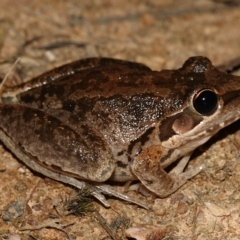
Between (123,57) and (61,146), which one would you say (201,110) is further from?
(123,57)

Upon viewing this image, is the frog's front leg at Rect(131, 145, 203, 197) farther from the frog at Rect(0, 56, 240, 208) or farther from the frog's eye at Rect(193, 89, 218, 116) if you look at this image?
the frog's eye at Rect(193, 89, 218, 116)

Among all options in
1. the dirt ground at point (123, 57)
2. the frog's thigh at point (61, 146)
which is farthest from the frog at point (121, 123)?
the dirt ground at point (123, 57)

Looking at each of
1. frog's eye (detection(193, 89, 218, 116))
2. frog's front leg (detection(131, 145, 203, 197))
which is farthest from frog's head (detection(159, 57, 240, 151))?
frog's front leg (detection(131, 145, 203, 197))

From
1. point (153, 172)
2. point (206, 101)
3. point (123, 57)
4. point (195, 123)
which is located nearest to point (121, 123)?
point (153, 172)

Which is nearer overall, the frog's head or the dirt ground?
the frog's head

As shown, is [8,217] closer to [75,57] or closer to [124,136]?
[124,136]

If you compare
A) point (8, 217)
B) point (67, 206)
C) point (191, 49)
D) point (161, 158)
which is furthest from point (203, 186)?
point (191, 49)

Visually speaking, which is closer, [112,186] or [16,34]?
[112,186]
